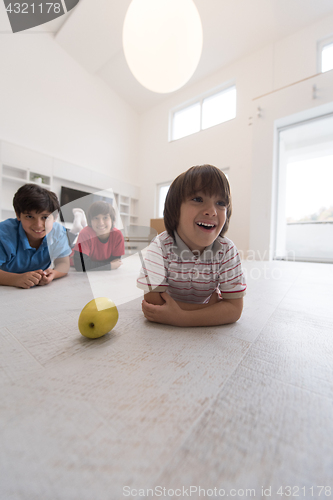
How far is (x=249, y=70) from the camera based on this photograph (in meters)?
3.64

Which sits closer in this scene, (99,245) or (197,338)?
(197,338)

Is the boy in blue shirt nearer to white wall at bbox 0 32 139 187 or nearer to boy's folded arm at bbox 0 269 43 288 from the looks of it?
boy's folded arm at bbox 0 269 43 288

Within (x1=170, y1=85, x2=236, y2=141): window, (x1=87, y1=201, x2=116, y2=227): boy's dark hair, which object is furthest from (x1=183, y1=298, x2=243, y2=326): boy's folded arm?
(x1=170, y1=85, x2=236, y2=141): window

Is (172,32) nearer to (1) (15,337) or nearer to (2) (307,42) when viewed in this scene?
(1) (15,337)

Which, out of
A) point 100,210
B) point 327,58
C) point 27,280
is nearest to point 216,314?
point 100,210

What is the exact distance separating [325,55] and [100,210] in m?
4.14

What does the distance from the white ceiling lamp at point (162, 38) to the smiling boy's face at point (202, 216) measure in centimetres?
150

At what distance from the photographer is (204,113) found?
14.4 feet

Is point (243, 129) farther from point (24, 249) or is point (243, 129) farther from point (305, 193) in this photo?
point (24, 249)

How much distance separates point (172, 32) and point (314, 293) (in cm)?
187

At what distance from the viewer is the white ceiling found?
291cm

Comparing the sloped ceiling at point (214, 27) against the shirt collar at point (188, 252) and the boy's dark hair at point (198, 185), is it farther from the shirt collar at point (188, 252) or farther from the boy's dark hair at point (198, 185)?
the shirt collar at point (188, 252)

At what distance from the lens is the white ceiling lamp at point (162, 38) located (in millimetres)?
→ 1396

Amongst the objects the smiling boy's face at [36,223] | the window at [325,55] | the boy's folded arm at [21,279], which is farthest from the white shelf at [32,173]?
the window at [325,55]
